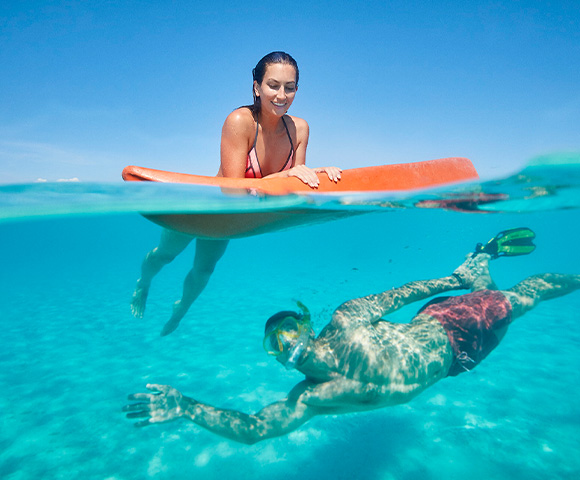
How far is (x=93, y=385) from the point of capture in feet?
25.0

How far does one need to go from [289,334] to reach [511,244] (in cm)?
620

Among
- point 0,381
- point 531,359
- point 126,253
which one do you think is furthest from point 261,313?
point 126,253

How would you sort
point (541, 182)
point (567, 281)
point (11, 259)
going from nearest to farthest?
1. point (567, 281)
2. point (541, 182)
3. point (11, 259)

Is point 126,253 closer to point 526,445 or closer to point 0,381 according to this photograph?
point 0,381

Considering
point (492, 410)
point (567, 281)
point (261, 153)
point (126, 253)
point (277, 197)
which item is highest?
point (261, 153)

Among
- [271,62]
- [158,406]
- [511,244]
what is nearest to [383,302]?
[158,406]

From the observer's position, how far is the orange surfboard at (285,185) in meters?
4.32

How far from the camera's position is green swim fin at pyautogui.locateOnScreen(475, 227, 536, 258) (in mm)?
7328

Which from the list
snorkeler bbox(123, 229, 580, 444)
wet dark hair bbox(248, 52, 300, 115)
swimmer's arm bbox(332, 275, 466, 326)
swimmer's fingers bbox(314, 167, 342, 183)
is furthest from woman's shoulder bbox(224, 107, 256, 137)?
swimmer's arm bbox(332, 275, 466, 326)

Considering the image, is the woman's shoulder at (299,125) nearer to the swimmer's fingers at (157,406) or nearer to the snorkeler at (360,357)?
the snorkeler at (360,357)

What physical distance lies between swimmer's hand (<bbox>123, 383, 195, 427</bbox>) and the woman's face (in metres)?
3.68

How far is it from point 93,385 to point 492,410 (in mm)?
8734

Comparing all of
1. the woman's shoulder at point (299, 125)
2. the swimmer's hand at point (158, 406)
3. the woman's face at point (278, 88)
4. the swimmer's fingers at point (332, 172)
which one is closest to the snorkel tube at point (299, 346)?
the swimmer's hand at point (158, 406)

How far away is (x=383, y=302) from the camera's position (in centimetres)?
514
